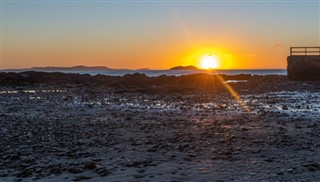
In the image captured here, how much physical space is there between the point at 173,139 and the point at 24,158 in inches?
176

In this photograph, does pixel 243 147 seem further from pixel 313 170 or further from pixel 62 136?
pixel 62 136

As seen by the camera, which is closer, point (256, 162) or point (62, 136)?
point (256, 162)

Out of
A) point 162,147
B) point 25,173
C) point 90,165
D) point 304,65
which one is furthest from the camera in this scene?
point 304,65

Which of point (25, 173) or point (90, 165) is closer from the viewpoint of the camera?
point (25, 173)

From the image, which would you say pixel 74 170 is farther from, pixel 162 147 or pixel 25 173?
pixel 162 147

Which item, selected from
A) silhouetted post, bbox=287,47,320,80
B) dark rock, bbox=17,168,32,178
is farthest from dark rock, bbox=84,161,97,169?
silhouetted post, bbox=287,47,320,80

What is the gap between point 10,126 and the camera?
17.5 meters

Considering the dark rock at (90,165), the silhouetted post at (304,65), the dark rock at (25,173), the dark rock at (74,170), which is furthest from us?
the silhouetted post at (304,65)

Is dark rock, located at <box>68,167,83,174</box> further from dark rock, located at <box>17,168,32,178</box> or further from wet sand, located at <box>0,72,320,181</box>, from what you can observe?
dark rock, located at <box>17,168,32,178</box>

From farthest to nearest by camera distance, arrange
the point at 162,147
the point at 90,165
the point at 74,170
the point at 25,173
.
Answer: the point at 162,147 < the point at 90,165 < the point at 74,170 < the point at 25,173

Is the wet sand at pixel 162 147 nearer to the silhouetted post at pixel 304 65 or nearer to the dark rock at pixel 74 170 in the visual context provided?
the dark rock at pixel 74 170

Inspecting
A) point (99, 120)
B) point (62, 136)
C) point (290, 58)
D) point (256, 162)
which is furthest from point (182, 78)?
point (256, 162)

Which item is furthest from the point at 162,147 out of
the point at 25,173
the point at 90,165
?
the point at 25,173

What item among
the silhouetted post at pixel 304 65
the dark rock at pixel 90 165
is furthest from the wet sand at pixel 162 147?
the silhouetted post at pixel 304 65
